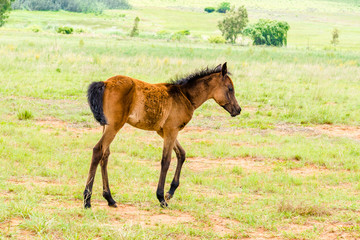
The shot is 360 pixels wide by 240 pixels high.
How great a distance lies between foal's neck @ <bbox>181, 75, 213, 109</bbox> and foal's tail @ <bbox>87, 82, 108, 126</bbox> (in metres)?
1.57

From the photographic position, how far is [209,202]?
720cm

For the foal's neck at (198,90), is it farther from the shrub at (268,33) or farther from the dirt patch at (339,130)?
the shrub at (268,33)

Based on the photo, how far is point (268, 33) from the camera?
2712 inches

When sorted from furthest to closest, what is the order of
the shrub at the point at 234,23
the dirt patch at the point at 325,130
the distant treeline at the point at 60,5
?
the distant treeline at the point at 60,5
the shrub at the point at 234,23
the dirt patch at the point at 325,130

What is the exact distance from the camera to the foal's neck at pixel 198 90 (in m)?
7.36

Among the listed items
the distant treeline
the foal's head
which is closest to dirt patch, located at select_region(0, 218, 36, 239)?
the foal's head

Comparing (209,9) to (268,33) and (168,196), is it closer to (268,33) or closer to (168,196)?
(268,33)

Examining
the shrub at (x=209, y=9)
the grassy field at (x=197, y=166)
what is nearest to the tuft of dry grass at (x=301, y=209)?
the grassy field at (x=197, y=166)

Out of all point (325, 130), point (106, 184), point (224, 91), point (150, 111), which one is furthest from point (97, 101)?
point (325, 130)

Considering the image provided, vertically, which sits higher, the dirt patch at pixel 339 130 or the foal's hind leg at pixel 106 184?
the foal's hind leg at pixel 106 184

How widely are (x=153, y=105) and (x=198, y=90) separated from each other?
95 centimetres

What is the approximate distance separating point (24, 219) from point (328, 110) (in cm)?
1203

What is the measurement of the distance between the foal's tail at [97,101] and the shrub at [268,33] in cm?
6330

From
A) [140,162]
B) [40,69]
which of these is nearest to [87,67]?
[40,69]
